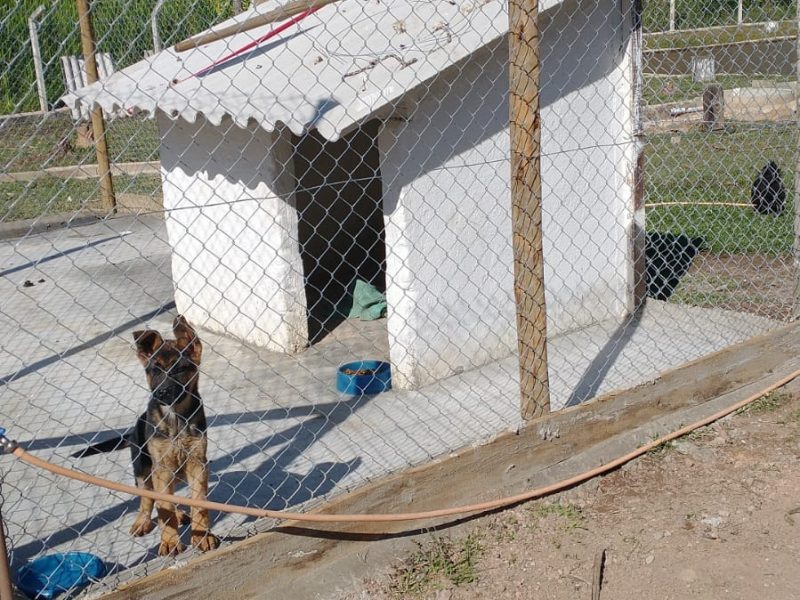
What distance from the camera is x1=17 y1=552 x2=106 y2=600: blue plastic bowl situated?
10.1ft

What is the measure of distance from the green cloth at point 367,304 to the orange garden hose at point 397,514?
2739 mm

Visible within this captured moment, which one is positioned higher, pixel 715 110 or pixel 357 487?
pixel 715 110

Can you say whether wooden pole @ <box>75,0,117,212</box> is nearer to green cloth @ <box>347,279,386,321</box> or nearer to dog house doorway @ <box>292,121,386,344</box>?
dog house doorway @ <box>292,121,386,344</box>

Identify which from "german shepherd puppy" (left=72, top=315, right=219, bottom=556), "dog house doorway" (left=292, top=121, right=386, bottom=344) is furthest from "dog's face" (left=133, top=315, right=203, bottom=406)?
"dog house doorway" (left=292, top=121, right=386, bottom=344)

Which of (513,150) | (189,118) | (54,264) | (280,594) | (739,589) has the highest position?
(189,118)

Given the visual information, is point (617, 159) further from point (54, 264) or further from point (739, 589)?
point (54, 264)

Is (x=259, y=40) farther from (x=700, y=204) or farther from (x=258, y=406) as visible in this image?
(x=700, y=204)

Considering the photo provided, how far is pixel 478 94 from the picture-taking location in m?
5.39

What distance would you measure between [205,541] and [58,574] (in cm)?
50

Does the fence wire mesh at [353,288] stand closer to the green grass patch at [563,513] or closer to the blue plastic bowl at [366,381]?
the blue plastic bowl at [366,381]

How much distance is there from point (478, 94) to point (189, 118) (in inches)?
67.4

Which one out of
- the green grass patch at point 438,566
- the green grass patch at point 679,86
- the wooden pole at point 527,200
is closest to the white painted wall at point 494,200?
the wooden pole at point 527,200

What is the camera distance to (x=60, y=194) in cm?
1213

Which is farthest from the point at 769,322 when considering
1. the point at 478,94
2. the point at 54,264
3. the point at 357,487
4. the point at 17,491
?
the point at 54,264
